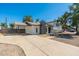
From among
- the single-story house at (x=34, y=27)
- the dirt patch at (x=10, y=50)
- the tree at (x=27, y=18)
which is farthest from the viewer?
the single-story house at (x=34, y=27)

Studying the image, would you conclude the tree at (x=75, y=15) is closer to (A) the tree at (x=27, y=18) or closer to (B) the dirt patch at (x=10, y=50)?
(A) the tree at (x=27, y=18)

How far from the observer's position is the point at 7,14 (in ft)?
15.4

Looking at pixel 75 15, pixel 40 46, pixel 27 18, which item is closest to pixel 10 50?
pixel 40 46

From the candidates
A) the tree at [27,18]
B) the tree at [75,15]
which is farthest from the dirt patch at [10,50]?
the tree at [75,15]

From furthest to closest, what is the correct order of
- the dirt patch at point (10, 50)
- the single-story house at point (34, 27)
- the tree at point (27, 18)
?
the single-story house at point (34, 27) → the tree at point (27, 18) → the dirt patch at point (10, 50)

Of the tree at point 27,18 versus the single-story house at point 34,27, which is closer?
the tree at point 27,18

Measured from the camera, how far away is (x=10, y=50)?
4.54 metres

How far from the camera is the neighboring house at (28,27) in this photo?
189 inches

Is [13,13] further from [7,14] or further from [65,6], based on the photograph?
[65,6]

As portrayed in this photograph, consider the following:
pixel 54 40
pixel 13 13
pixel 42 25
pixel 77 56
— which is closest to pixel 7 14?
pixel 13 13

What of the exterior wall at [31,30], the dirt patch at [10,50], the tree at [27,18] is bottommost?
the dirt patch at [10,50]

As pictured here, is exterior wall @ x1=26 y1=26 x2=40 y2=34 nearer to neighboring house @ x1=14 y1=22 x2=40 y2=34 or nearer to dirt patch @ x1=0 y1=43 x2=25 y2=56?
neighboring house @ x1=14 y1=22 x2=40 y2=34

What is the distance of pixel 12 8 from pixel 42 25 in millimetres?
743

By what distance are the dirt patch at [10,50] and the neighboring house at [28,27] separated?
402 mm
